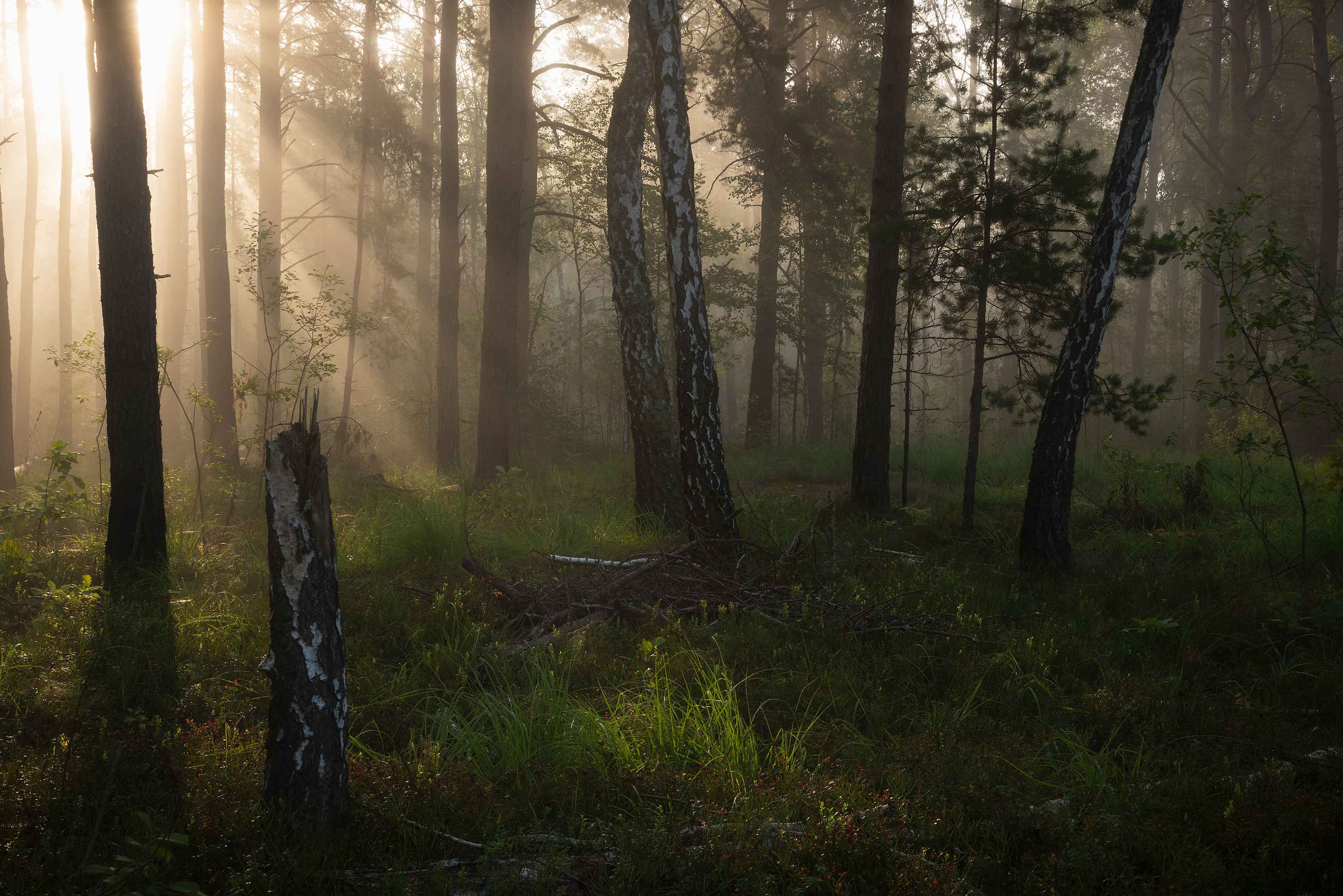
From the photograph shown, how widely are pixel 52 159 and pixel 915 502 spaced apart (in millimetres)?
56533

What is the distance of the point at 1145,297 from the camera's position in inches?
1024

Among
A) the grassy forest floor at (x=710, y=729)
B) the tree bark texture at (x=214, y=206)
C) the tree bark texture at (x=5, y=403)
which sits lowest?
the grassy forest floor at (x=710, y=729)

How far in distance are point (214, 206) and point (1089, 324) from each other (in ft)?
48.8

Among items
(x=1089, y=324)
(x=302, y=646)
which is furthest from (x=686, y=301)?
(x=302, y=646)

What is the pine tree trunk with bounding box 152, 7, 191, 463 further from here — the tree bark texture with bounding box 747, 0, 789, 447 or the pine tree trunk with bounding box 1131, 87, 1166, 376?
the pine tree trunk with bounding box 1131, 87, 1166, 376

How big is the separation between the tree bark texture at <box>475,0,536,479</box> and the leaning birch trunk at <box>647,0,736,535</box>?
4171 millimetres

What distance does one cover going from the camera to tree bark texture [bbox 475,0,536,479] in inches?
414

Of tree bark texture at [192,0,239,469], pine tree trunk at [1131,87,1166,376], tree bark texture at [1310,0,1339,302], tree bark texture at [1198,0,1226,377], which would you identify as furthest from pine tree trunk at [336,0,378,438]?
pine tree trunk at [1131,87,1166,376]

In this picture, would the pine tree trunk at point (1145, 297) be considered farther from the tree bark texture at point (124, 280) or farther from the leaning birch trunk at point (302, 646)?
the leaning birch trunk at point (302, 646)

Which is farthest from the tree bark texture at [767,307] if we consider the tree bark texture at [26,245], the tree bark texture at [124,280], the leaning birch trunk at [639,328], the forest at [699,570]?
the tree bark texture at [26,245]

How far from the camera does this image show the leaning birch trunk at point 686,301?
6.94m

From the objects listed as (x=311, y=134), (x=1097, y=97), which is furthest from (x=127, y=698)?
(x=1097, y=97)

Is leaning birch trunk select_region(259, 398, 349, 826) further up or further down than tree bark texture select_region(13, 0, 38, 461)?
further down

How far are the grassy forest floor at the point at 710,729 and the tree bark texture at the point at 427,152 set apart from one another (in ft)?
38.9
